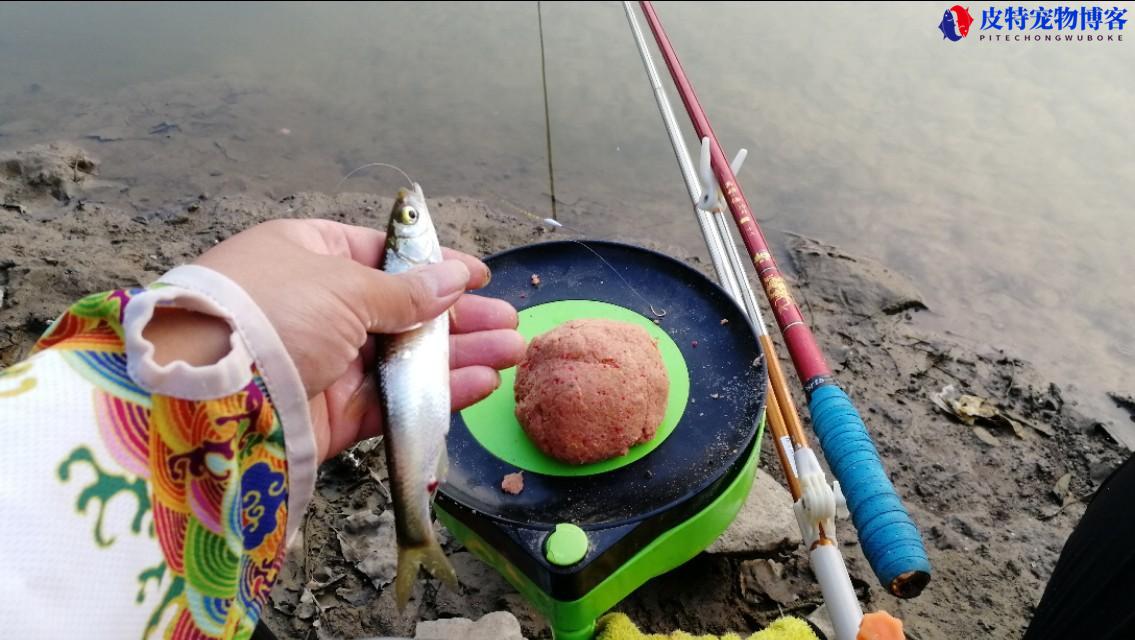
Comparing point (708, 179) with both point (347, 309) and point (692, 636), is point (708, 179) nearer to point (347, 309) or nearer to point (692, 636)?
point (692, 636)

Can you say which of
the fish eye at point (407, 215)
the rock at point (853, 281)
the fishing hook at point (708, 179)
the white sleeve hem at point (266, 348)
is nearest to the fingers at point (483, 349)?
the fish eye at point (407, 215)

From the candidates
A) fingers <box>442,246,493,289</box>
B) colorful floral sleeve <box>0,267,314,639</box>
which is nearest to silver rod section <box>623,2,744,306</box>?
fingers <box>442,246,493,289</box>

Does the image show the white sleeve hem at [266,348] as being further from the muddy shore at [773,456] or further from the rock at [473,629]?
the muddy shore at [773,456]

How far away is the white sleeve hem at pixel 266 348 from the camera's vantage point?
1.42 metres

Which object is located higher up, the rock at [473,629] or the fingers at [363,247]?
the fingers at [363,247]

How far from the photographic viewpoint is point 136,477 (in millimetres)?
1228

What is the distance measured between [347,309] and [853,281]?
3926 millimetres

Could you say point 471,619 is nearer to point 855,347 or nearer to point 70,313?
point 70,313

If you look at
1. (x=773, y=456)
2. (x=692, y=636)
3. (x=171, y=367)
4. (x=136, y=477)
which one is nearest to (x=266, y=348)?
(x=171, y=367)

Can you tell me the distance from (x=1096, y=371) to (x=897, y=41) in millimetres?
4280

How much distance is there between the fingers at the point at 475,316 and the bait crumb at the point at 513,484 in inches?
19.8

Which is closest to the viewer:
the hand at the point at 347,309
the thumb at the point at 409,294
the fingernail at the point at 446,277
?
the hand at the point at 347,309

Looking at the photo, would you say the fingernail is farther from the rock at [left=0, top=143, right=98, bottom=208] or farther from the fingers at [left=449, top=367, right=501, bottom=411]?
the rock at [left=0, top=143, right=98, bottom=208]

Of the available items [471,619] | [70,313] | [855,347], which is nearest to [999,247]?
[855,347]
